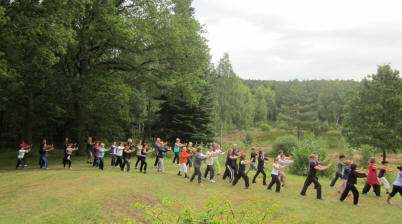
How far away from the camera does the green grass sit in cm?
988

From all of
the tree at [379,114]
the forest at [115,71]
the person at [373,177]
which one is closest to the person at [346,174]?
the person at [373,177]

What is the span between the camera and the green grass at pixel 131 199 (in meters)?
9.88

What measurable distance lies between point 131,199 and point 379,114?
109 feet

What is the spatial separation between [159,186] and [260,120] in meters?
92.2

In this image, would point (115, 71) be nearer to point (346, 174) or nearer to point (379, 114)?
point (346, 174)

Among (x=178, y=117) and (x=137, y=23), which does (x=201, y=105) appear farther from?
(x=137, y=23)

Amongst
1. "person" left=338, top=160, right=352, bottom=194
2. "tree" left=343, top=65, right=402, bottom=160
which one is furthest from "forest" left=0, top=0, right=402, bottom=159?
"person" left=338, top=160, right=352, bottom=194

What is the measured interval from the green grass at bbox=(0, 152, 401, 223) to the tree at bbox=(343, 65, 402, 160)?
21.0 m

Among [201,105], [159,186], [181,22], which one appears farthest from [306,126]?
[159,186]

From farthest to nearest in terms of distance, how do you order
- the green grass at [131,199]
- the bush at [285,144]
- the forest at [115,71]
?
the bush at [285,144], the forest at [115,71], the green grass at [131,199]

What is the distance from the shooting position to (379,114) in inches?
1336

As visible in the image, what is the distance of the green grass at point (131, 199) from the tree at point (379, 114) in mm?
20965

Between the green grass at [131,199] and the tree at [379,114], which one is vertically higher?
the tree at [379,114]

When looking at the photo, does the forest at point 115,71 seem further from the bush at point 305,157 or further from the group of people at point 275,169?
the bush at point 305,157
